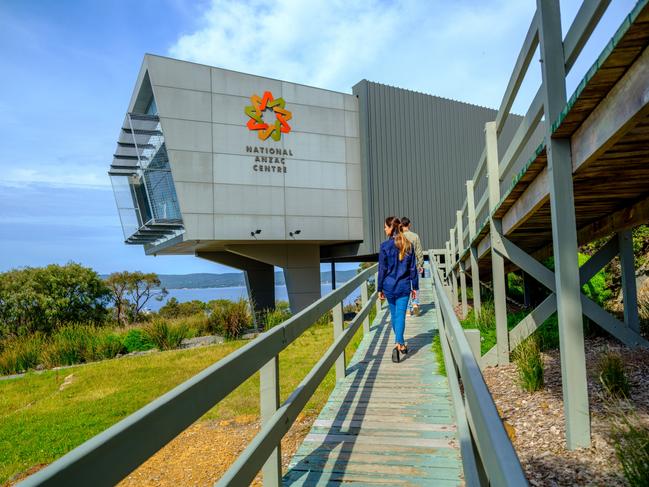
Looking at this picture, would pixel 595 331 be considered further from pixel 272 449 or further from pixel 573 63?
pixel 272 449

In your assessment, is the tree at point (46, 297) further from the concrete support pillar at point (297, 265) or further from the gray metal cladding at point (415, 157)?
the gray metal cladding at point (415, 157)

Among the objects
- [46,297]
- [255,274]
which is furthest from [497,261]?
[255,274]

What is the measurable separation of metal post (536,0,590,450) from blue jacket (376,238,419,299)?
3110 mm

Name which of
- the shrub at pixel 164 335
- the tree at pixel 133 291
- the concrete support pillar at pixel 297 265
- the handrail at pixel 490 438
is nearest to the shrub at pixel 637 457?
the handrail at pixel 490 438

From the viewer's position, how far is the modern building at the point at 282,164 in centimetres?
2117

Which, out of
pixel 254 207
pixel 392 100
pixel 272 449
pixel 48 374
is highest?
pixel 392 100

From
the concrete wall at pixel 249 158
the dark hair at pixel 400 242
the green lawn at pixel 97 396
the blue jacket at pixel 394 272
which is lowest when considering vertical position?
the green lawn at pixel 97 396

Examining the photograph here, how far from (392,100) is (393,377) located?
21.5 meters

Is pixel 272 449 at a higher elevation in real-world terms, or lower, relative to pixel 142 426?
lower

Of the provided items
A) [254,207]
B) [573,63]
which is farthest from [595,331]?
[254,207]

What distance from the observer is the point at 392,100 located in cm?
2555

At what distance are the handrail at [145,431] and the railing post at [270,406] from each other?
0.92 ft

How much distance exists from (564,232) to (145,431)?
137 inches

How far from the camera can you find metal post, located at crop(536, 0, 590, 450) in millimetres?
3814
